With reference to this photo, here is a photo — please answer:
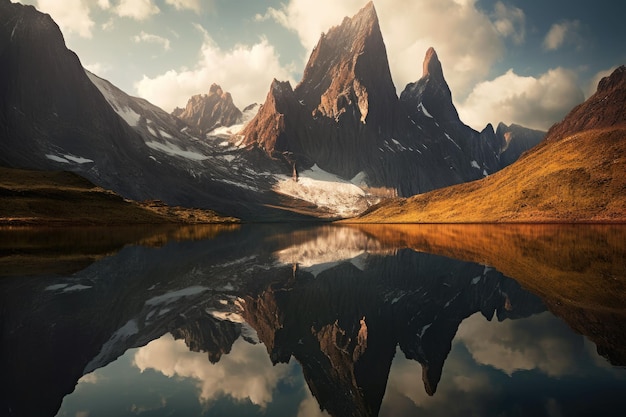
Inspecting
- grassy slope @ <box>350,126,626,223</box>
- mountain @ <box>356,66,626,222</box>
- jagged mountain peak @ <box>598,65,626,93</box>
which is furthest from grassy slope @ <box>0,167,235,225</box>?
jagged mountain peak @ <box>598,65,626,93</box>

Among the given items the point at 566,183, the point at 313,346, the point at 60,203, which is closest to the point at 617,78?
the point at 566,183

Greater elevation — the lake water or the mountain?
the mountain

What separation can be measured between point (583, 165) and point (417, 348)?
174 meters

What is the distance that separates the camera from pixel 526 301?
61.8 ft

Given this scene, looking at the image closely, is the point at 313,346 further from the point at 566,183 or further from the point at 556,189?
the point at 566,183

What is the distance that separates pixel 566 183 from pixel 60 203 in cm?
18175

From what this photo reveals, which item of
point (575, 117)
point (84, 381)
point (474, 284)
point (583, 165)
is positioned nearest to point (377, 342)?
point (84, 381)

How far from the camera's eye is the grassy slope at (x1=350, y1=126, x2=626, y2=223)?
12912 centimetres

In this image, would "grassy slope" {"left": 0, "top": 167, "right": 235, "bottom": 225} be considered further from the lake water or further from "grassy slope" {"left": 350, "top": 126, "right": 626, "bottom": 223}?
"grassy slope" {"left": 350, "top": 126, "right": 626, "bottom": 223}

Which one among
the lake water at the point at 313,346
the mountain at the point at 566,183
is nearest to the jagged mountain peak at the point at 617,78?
the mountain at the point at 566,183

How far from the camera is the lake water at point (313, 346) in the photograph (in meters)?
8.99

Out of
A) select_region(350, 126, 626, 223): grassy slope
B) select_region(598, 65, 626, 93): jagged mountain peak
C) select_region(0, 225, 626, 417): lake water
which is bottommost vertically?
select_region(0, 225, 626, 417): lake water

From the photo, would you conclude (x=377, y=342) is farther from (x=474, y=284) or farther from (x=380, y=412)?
(x=474, y=284)

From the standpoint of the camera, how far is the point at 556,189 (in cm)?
14375
